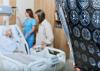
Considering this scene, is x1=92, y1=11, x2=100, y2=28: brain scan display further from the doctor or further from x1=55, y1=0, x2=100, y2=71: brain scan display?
the doctor

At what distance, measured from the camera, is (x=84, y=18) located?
1.92ft

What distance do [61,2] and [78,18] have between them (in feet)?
0.28

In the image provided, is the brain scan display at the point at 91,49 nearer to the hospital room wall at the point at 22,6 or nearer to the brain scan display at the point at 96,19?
the brain scan display at the point at 96,19

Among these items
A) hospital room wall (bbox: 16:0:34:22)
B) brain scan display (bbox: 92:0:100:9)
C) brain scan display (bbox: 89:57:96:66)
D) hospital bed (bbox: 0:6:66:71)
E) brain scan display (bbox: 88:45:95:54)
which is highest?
hospital room wall (bbox: 16:0:34:22)

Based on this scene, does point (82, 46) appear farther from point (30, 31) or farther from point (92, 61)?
point (30, 31)

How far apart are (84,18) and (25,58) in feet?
8.35

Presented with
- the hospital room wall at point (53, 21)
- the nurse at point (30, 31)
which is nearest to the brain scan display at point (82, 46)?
the nurse at point (30, 31)

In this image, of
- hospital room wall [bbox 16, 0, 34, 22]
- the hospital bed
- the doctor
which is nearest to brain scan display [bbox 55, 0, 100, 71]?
the hospital bed

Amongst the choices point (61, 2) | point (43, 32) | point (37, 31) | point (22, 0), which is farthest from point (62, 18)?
point (22, 0)

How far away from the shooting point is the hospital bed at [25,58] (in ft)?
8.53

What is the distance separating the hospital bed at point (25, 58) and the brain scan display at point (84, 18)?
199 cm

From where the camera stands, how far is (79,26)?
0.61 metres

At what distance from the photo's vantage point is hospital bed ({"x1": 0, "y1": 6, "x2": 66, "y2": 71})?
8.53 ft

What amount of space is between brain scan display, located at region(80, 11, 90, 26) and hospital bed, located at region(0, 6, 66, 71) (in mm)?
1993
